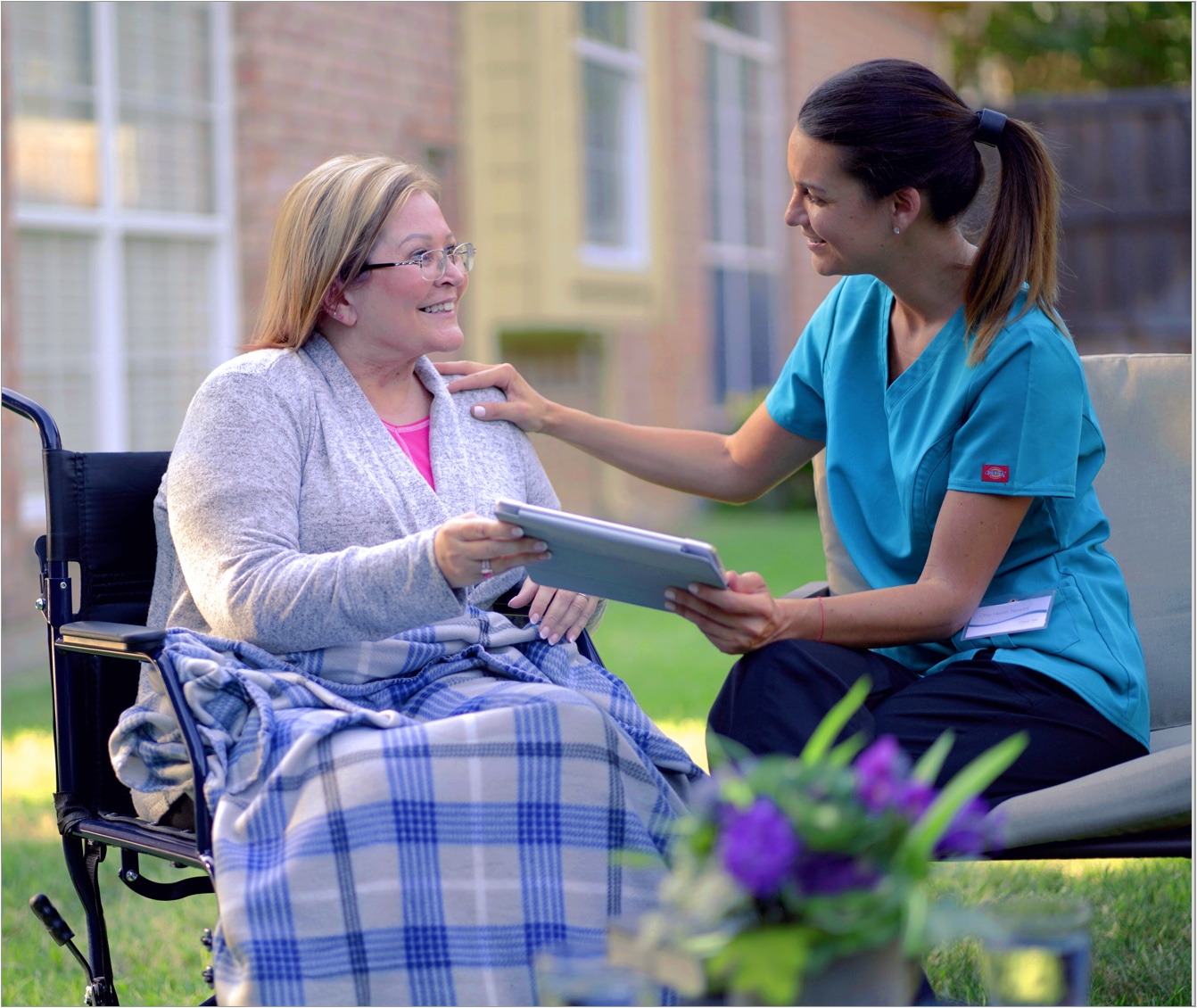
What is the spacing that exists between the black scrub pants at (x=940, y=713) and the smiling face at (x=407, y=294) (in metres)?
0.86

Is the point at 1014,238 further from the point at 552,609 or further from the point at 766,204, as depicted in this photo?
the point at 766,204

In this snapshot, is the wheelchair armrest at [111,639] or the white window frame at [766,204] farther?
the white window frame at [766,204]

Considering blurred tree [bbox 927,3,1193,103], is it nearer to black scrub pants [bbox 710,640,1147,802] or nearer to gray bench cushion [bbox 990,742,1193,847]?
black scrub pants [bbox 710,640,1147,802]

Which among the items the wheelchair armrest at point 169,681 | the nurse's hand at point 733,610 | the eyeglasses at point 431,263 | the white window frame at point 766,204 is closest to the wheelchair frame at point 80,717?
the wheelchair armrest at point 169,681

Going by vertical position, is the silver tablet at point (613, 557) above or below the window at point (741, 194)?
below

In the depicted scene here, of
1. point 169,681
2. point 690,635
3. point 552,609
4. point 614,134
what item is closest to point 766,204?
point 614,134

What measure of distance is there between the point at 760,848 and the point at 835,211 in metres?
1.59

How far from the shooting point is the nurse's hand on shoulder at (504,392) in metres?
2.73

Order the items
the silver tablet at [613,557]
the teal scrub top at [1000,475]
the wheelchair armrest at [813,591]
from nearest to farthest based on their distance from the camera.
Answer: the silver tablet at [613,557]
the teal scrub top at [1000,475]
the wheelchair armrest at [813,591]

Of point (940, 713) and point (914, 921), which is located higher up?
point (914, 921)

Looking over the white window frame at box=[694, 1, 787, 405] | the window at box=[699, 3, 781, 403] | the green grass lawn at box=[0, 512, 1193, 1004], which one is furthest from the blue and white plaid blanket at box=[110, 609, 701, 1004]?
the window at box=[699, 3, 781, 403]

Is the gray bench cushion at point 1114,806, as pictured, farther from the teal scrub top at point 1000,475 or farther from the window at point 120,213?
the window at point 120,213

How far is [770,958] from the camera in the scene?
1.07 meters

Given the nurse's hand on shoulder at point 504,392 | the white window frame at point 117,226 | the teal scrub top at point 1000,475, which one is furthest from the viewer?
the white window frame at point 117,226
